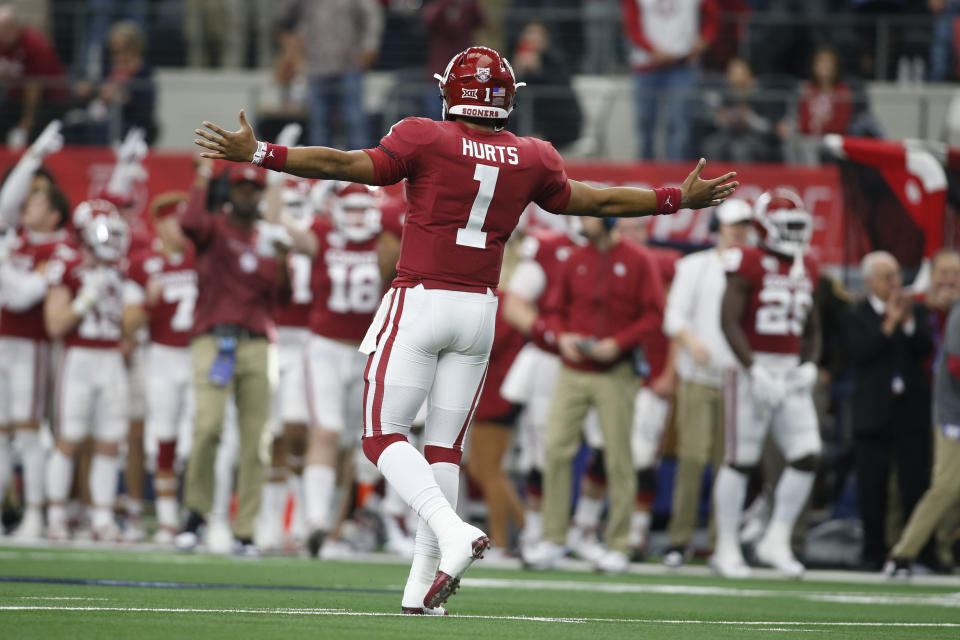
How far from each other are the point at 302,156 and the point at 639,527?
6329 mm

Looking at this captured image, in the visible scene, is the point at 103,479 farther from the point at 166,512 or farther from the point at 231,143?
the point at 231,143

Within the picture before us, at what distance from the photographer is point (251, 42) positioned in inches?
773

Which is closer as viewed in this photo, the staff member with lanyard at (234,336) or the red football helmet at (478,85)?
the red football helmet at (478,85)

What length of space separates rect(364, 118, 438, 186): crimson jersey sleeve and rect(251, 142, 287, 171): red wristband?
1.13 ft

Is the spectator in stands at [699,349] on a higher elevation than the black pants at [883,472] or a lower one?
higher

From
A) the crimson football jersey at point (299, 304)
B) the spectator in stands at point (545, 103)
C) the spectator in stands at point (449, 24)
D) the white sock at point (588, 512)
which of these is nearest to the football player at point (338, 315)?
the crimson football jersey at point (299, 304)

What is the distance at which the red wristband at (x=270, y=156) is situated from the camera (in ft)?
20.7

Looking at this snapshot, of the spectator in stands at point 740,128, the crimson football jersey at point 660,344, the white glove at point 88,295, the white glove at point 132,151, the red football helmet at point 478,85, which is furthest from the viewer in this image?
the spectator in stands at point 740,128

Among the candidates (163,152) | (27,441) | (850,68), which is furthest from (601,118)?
(27,441)

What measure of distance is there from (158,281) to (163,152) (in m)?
2.99

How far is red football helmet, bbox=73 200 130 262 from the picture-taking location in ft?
40.0

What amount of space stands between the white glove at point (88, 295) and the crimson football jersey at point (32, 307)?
38 cm

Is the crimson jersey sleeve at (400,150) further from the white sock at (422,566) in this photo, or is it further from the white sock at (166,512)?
the white sock at (166,512)

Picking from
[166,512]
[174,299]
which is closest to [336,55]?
[174,299]
